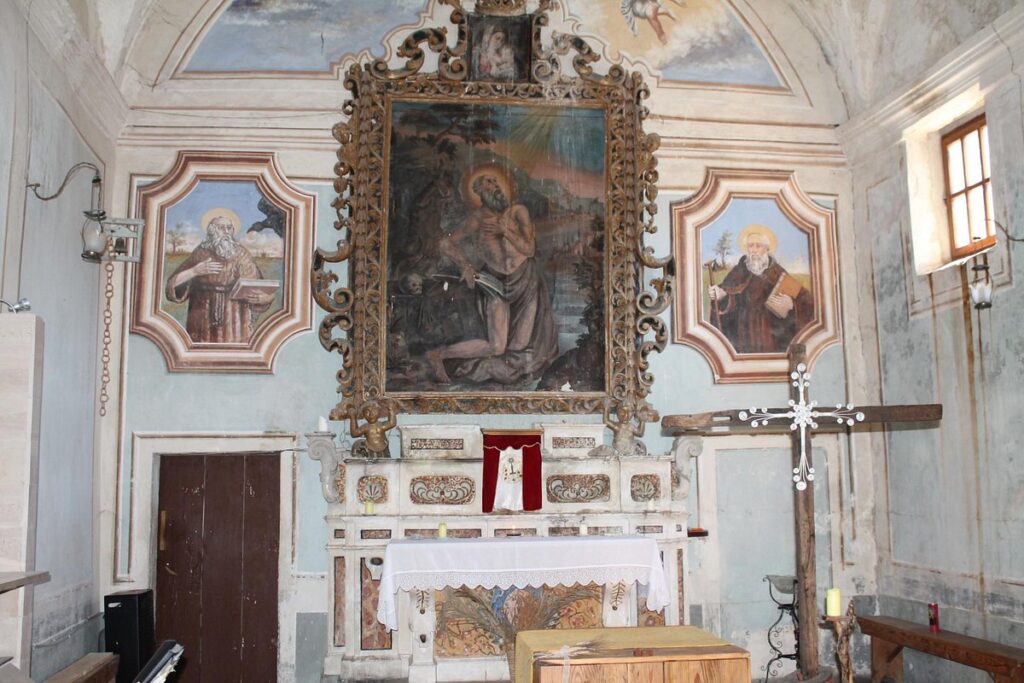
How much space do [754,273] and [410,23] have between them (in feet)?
12.3

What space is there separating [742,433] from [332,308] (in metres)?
3.66

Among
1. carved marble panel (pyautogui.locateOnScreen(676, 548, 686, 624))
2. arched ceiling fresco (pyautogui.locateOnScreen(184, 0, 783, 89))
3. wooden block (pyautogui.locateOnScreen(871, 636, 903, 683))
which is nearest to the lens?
wooden block (pyautogui.locateOnScreen(871, 636, 903, 683))

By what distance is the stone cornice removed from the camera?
6684mm

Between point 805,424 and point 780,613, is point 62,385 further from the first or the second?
point 780,613

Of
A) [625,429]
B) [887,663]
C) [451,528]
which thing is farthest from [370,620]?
[887,663]

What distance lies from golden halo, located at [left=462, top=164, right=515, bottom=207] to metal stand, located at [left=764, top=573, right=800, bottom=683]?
390 cm

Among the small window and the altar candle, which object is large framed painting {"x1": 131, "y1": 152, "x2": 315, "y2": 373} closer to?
the altar candle

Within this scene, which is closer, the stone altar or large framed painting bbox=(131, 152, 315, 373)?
the stone altar

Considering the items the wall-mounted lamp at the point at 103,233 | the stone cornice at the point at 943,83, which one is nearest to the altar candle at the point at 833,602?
the stone cornice at the point at 943,83

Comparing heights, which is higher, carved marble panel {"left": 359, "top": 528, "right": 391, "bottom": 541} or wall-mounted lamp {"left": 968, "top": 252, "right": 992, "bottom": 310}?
wall-mounted lamp {"left": 968, "top": 252, "right": 992, "bottom": 310}

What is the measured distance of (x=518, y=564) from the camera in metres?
6.97

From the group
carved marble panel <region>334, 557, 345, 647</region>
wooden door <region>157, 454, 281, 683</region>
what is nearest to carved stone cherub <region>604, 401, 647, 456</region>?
carved marble panel <region>334, 557, 345, 647</region>

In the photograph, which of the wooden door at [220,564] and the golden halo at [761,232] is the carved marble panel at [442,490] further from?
the golden halo at [761,232]

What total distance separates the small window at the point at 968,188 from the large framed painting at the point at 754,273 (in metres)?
1.17
